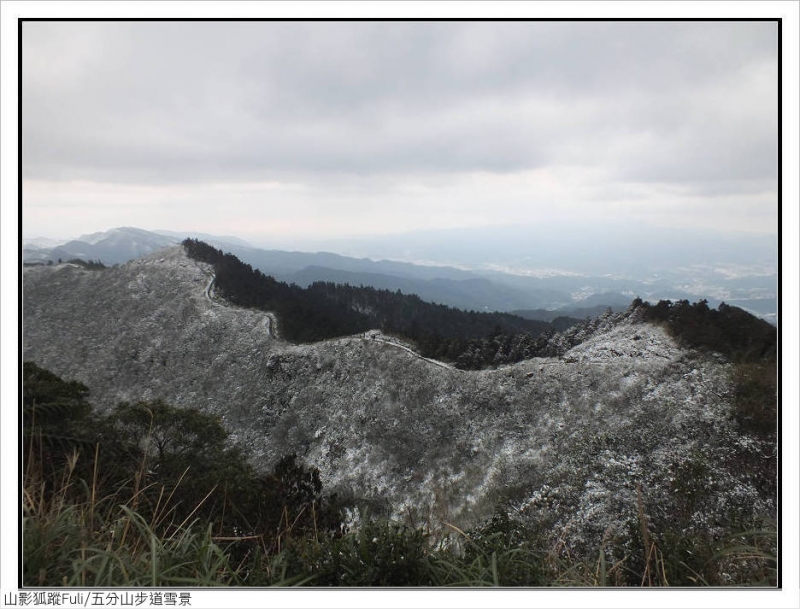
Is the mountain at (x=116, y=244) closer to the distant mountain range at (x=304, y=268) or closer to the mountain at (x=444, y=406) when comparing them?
the distant mountain range at (x=304, y=268)

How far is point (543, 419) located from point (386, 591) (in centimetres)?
1147

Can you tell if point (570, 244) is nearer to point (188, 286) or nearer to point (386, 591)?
point (386, 591)

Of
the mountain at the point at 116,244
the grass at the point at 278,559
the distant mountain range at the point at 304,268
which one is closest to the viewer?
the grass at the point at 278,559

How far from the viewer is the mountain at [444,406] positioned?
1022cm

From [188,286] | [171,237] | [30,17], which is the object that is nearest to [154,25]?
[30,17]

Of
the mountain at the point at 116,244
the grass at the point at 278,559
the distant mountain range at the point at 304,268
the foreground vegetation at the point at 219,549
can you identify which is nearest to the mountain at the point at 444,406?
the mountain at the point at 116,244

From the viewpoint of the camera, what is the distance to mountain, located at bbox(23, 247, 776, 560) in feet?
33.5

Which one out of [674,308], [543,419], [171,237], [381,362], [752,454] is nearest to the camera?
[752,454]

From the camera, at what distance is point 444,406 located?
15430 millimetres

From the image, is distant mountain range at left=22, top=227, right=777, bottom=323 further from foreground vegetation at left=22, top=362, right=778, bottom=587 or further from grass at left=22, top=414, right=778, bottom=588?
grass at left=22, top=414, right=778, bottom=588

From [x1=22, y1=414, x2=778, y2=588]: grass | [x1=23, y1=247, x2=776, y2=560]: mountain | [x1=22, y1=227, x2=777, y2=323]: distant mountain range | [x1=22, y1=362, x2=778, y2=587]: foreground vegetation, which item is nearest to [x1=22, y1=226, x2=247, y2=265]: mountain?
[x1=22, y1=227, x2=777, y2=323]: distant mountain range

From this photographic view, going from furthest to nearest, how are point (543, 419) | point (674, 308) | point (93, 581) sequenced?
1. point (674, 308)
2. point (543, 419)
3. point (93, 581)

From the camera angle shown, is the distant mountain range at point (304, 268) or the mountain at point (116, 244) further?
the mountain at point (116, 244)

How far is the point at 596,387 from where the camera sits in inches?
537
